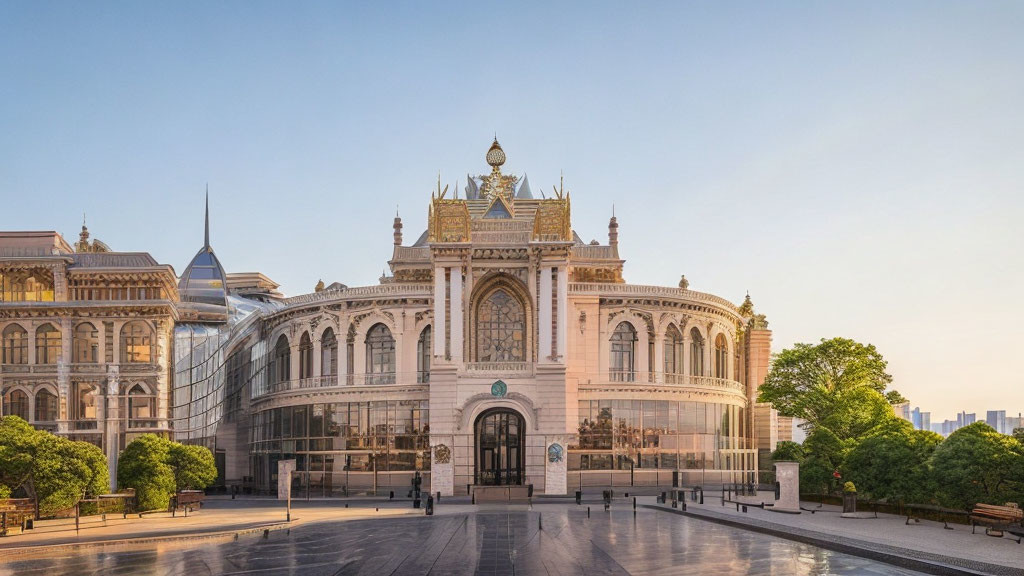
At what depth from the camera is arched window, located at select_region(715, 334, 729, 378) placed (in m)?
87.5

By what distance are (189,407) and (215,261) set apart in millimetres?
28694

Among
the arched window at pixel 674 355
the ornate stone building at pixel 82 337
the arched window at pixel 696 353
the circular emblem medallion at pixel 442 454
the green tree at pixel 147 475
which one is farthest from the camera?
the arched window at pixel 696 353

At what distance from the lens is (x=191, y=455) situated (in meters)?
64.1

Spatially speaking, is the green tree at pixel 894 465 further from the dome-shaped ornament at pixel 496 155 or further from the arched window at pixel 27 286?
the arched window at pixel 27 286

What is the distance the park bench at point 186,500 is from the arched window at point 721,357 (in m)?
44.3

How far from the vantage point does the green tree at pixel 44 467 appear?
51406 mm

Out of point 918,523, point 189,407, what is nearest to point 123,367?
point 189,407

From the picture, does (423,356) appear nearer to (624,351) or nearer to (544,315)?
(544,315)

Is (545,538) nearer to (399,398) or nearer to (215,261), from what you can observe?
(399,398)

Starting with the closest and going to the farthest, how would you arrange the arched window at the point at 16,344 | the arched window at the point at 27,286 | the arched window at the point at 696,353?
the arched window at the point at 16,344 < the arched window at the point at 27,286 < the arched window at the point at 696,353

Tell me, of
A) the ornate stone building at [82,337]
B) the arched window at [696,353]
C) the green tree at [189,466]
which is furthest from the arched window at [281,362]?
the arched window at [696,353]

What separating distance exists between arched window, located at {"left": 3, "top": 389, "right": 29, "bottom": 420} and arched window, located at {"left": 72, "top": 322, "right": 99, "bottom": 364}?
4.86 m

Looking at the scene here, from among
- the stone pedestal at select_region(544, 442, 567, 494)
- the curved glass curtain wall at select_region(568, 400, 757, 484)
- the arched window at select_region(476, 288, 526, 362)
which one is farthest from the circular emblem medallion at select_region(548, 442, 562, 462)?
the arched window at select_region(476, 288, 526, 362)

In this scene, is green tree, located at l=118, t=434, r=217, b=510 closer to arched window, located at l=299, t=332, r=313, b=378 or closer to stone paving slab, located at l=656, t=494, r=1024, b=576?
arched window, located at l=299, t=332, r=313, b=378
